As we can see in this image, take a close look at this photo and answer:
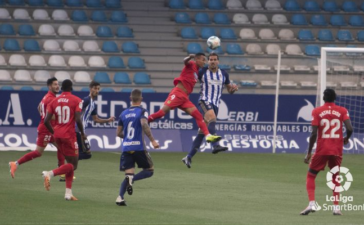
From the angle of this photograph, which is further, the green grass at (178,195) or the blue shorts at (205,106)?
the blue shorts at (205,106)

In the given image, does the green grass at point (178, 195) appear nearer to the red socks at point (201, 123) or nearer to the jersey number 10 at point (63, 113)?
the red socks at point (201, 123)

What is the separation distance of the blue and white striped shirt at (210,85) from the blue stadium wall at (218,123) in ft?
25.9

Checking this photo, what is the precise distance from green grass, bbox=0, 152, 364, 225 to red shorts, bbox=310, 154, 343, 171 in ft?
2.38

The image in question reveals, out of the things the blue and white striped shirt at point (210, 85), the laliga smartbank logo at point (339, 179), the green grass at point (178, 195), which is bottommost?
the green grass at point (178, 195)

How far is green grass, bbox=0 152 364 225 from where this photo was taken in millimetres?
11617

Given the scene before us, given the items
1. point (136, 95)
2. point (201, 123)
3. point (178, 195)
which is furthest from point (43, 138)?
point (136, 95)

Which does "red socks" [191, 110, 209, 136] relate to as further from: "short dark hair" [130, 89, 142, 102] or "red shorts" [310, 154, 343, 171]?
"red shorts" [310, 154, 343, 171]

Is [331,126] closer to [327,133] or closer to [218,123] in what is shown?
[327,133]

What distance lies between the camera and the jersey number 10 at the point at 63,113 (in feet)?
45.0

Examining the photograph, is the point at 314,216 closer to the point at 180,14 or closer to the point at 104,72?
the point at 104,72

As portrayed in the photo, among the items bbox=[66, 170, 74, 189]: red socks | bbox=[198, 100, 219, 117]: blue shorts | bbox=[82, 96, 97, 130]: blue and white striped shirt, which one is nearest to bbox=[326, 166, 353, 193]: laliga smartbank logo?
bbox=[198, 100, 219, 117]: blue shorts

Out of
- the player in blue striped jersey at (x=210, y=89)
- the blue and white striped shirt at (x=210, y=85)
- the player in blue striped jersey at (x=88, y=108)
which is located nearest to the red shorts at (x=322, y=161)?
the player in blue striped jersey at (x=210, y=89)

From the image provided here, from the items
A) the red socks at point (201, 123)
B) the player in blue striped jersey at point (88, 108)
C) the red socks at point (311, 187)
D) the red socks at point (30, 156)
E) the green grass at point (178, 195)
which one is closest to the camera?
the green grass at point (178, 195)

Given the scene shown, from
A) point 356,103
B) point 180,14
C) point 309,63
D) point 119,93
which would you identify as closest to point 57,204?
point 119,93
